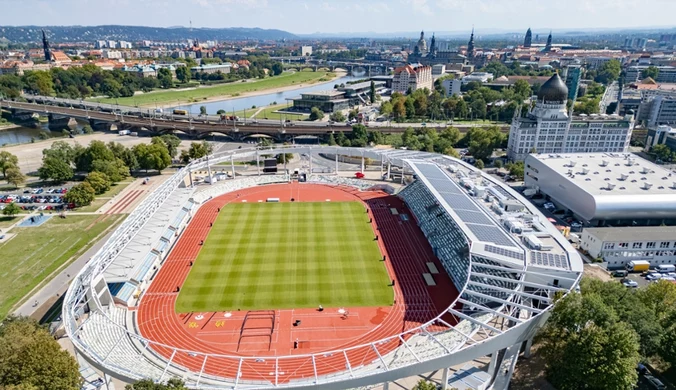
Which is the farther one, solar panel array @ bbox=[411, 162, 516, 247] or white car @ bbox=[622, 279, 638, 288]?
white car @ bbox=[622, 279, 638, 288]

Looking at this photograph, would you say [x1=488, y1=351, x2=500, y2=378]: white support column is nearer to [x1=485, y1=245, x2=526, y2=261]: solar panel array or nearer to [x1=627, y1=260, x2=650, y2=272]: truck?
[x1=485, y1=245, x2=526, y2=261]: solar panel array

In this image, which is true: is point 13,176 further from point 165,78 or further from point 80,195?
point 165,78

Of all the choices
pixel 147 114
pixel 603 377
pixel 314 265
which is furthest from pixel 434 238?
pixel 147 114

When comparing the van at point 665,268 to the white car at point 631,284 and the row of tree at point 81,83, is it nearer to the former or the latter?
the white car at point 631,284

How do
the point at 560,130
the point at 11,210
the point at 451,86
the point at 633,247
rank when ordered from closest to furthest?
the point at 633,247 < the point at 11,210 < the point at 560,130 < the point at 451,86

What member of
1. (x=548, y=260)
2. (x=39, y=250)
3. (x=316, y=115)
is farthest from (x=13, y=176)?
(x=548, y=260)

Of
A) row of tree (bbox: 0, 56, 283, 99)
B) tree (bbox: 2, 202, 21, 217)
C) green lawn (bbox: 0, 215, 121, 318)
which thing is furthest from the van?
row of tree (bbox: 0, 56, 283, 99)
